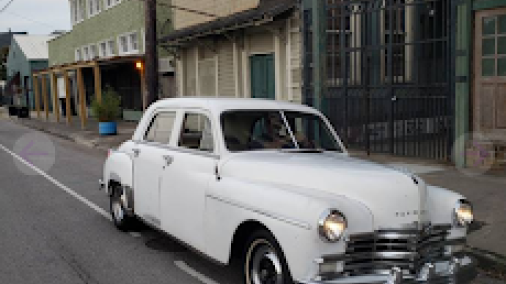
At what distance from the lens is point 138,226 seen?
6.70 m

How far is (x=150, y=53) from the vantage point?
1485 cm

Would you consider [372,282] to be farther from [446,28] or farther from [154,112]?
[446,28]

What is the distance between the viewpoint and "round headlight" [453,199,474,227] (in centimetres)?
399

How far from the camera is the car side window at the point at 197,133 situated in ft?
16.1

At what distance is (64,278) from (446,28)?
8.24 metres

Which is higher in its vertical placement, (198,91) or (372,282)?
(198,91)

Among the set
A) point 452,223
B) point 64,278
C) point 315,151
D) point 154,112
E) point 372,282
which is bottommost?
point 64,278

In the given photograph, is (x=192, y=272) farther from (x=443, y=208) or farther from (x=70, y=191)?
(x=70, y=191)

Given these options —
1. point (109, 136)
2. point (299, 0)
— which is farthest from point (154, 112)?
point (109, 136)

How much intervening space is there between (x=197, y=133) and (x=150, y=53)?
10.4 metres

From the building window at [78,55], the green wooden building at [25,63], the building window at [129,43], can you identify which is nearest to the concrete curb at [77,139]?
the building window at [129,43]

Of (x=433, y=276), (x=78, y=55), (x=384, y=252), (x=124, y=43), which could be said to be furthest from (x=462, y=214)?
(x=78, y=55)

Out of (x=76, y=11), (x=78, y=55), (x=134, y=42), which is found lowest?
(x=134, y=42)

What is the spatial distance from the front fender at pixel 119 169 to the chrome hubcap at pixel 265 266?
2.65 m
